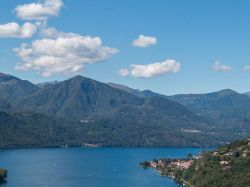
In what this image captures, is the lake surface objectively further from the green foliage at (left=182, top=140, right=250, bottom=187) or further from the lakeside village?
the green foliage at (left=182, top=140, right=250, bottom=187)

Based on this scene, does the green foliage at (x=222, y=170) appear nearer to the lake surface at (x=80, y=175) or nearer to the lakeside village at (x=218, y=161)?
the lakeside village at (x=218, y=161)

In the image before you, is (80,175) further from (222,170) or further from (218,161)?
(222,170)

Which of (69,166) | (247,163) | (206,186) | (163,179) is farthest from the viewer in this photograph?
(69,166)

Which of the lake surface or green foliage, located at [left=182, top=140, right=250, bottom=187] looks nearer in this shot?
green foliage, located at [left=182, top=140, right=250, bottom=187]

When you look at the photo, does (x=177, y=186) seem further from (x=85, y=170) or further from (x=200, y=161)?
(x=85, y=170)

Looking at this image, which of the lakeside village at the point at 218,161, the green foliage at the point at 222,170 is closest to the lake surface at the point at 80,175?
the lakeside village at the point at 218,161

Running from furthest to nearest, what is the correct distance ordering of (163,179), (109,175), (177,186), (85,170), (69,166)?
(69,166)
(85,170)
(109,175)
(163,179)
(177,186)

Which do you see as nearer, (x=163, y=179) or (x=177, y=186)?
(x=177, y=186)

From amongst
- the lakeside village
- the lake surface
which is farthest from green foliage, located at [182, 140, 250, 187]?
the lake surface

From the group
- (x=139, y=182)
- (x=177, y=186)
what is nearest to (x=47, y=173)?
(x=139, y=182)

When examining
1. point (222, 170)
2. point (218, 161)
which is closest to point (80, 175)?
point (218, 161)

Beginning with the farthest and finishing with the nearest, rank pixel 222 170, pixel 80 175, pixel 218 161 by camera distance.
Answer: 1. pixel 80 175
2. pixel 218 161
3. pixel 222 170
